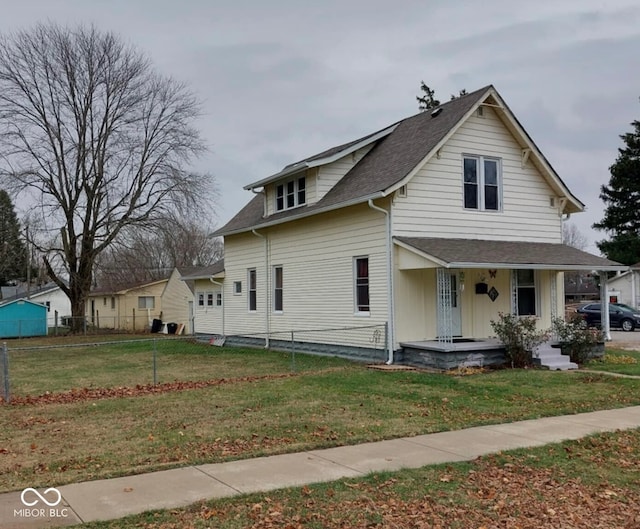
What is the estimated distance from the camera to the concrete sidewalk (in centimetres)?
539

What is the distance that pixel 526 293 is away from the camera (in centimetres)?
1820

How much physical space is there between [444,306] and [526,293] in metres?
3.75

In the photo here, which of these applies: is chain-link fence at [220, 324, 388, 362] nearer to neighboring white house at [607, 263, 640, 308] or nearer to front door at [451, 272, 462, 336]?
front door at [451, 272, 462, 336]

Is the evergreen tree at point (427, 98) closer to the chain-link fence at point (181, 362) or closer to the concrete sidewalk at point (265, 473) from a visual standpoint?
the chain-link fence at point (181, 362)

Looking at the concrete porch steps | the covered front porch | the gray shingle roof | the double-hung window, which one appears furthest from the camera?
the double-hung window

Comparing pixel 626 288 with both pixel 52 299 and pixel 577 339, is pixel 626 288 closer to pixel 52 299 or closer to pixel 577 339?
pixel 577 339

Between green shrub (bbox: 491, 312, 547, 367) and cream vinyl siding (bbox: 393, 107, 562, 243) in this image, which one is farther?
cream vinyl siding (bbox: 393, 107, 562, 243)

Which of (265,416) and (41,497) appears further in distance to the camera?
(265,416)

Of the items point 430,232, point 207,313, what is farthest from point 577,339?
point 207,313

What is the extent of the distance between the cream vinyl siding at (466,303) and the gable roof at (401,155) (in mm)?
2538

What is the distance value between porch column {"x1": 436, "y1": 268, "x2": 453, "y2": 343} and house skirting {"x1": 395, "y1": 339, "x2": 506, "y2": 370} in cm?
31

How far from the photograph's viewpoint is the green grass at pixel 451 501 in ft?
17.0

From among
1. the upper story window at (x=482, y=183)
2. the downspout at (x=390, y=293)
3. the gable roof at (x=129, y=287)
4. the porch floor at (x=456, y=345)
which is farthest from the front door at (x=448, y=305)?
the gable roof at (x=129, y=287)

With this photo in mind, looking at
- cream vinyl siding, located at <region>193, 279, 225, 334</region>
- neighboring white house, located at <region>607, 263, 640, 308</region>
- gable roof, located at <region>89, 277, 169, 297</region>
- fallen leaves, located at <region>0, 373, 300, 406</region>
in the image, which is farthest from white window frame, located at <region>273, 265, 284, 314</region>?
neighboring white house, located at <region>607, 263, 640, 308</region>
